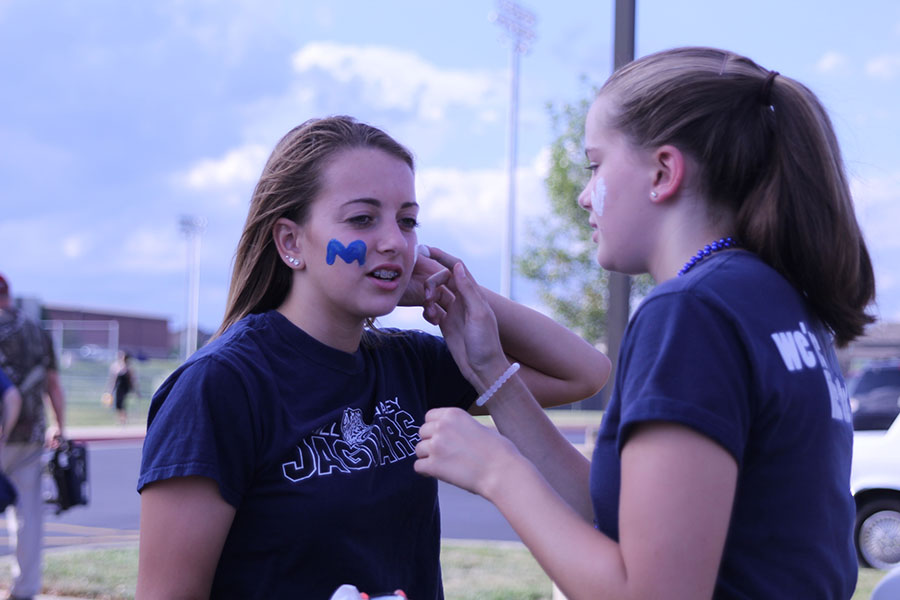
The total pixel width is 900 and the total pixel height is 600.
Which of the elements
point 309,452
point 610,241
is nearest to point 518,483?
point 610,241

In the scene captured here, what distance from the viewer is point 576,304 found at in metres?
28.6

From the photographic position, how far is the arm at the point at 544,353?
2.75 meters

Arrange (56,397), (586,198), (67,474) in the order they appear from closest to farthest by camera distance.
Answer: (586,198)
(67,474)
(56,397)

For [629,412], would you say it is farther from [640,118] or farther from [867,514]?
[867,514]

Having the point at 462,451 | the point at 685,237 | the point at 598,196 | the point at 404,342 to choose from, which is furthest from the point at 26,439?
the point at 685,237

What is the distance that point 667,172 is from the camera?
1.65m

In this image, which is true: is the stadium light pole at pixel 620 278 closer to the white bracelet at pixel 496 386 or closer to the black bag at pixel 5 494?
the white bracelet at pixel 496 386

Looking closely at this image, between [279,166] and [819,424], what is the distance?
57.5 inches

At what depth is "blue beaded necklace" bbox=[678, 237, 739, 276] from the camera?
162 cm

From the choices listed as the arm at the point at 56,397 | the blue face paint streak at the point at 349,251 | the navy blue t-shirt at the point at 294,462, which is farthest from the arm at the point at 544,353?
the arm at the point at 56,397

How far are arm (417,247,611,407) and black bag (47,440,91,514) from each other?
4645 mm

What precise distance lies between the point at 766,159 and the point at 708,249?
191 millimetres

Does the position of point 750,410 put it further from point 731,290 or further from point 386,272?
point 386,272

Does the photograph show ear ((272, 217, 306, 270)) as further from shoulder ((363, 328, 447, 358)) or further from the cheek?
the cheek
